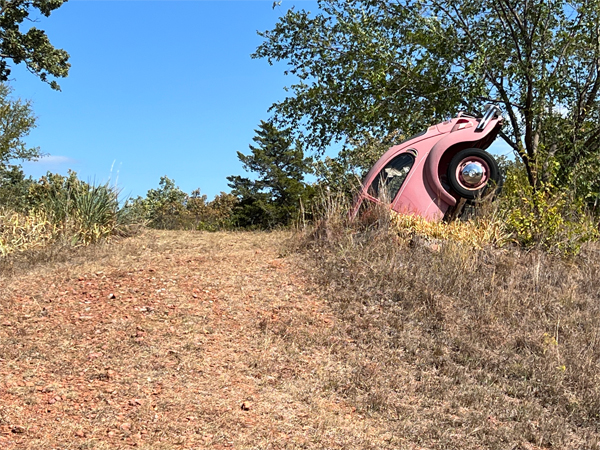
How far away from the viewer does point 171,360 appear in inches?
185

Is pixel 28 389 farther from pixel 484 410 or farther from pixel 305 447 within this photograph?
pixel 484 410

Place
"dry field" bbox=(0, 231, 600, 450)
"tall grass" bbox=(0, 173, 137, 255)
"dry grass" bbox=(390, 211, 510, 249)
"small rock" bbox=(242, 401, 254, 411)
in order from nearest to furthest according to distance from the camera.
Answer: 1. "dry field" bbox=(0, 231, 600, 450)
2. "small rock" bbox=(242, 401, 254, 411)
3. "dry grass" bbox=(390, 211, 510, 249)
4. "tall grass" bbox=(0, 173, 137, 255)

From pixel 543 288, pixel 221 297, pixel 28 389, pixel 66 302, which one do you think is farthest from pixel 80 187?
pixel 543 288

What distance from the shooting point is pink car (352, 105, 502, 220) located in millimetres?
8000

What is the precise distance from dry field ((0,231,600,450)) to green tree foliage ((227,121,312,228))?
391 inches

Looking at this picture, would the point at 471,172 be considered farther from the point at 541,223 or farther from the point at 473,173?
the point at 541,223

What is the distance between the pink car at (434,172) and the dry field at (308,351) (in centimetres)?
97

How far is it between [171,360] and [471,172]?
5.20 m

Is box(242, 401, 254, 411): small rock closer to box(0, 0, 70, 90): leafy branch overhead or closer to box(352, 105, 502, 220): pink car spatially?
box(352, 105, 502, 220): pink car

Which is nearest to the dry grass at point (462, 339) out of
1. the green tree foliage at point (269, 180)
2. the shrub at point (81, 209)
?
the shrub at point (81, 209)

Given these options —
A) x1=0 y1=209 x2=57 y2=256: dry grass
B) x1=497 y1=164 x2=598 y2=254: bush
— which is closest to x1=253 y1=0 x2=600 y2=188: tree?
x1=497 y1=164 x2=598 y2=254: bush

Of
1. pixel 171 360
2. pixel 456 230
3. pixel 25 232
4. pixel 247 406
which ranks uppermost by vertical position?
pixel 456 230

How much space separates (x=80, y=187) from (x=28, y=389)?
6551mm

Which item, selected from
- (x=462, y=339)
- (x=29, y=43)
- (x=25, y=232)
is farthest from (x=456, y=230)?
(x=29, y=43)
